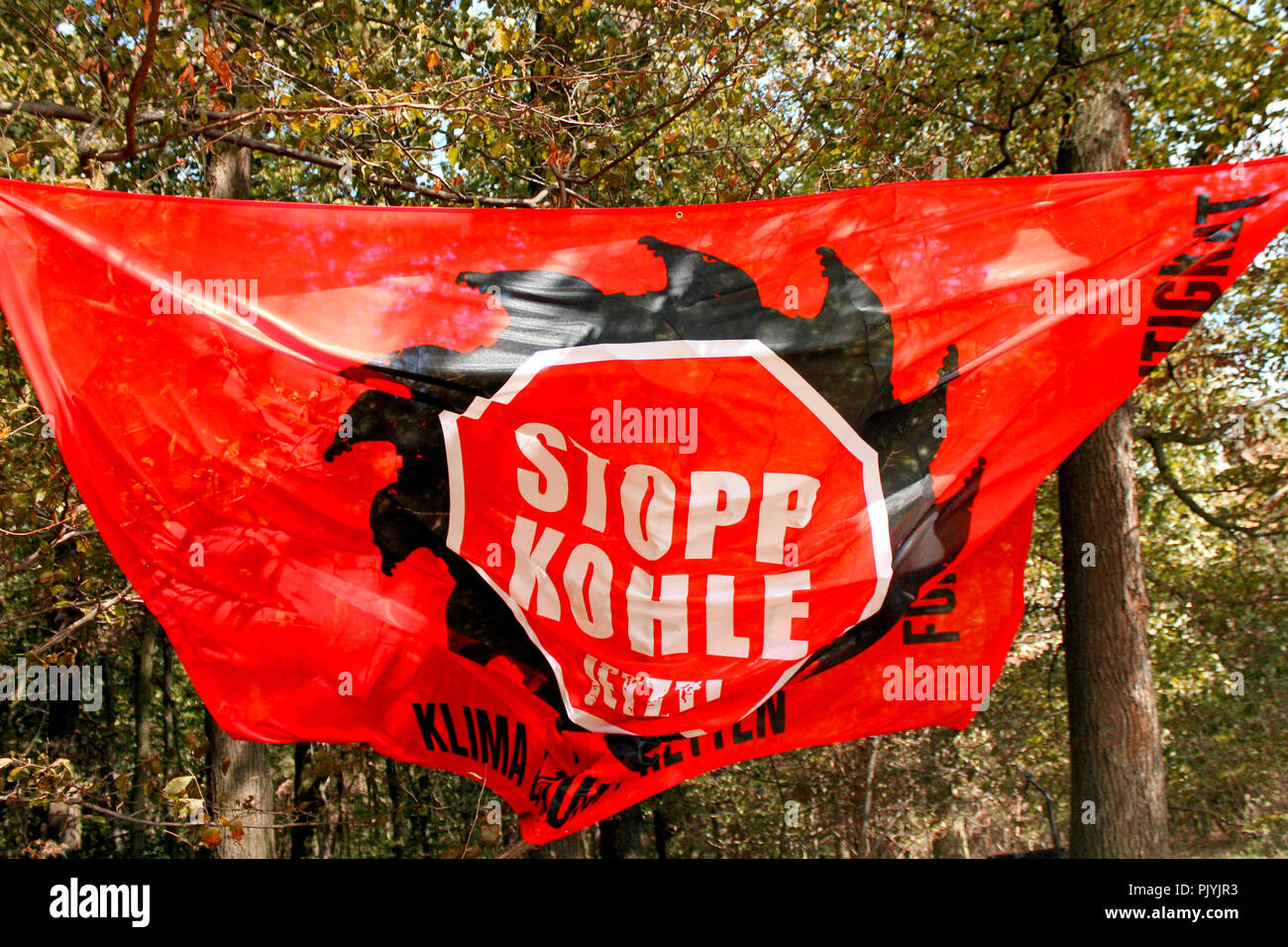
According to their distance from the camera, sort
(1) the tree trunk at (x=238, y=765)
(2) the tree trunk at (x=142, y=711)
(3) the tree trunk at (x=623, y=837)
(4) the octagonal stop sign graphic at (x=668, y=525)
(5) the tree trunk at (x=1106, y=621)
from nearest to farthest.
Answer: (4) the octagonal stop sign graphic at (x=668, y=525) → (5) the tree trunk at (x=1106, y=621) → (1) the tree trunk at (x=238, y=765) → (3) the tree trunk at (x=623, y=837) → (2) the tree trunk at (x=142, y=711)

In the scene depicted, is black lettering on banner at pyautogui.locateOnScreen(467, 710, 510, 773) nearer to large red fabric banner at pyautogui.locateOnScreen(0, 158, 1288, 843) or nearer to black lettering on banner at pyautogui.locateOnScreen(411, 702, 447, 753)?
large red fabric banner at pyautogui.locateOnScreen(0, 158, 1288, 843)

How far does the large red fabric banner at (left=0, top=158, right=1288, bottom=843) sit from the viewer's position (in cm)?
452

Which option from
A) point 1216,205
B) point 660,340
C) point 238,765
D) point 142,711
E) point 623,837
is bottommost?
point 623,837

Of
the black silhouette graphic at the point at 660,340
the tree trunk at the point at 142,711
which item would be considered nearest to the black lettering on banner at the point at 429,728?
the black silhouette graphic at the point at 660,340

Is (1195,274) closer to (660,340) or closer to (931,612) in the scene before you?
(931,612)

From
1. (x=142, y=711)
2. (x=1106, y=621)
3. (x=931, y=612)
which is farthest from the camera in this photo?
(x=142, y=711)

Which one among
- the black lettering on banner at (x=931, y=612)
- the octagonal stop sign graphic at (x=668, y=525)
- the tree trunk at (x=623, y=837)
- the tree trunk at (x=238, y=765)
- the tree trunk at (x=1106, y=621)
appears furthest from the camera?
the tree trunk at (x=623, y=837)

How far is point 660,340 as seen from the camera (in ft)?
15.5

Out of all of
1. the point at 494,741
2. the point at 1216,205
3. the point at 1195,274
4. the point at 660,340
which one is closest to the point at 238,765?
the point at 494,741

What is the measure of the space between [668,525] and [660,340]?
2.94ft

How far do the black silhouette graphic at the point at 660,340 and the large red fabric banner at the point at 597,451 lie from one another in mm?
15

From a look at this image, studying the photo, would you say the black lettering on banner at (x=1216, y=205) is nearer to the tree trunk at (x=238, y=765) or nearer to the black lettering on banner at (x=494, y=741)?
the black lettering on banner at (x=494, y=741)

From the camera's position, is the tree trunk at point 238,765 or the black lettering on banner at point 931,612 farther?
the tree trunk at point 238,765

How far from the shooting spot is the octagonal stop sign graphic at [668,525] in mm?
4477
